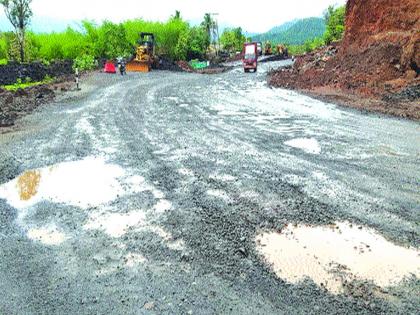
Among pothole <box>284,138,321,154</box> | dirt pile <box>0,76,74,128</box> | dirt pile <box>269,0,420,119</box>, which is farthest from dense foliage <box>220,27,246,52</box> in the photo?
pothole <box>284,138,321,154</box>

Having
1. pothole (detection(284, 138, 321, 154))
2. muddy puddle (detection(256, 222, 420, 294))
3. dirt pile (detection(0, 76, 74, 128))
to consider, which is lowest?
dirt pile (detection(0, 76, 74, 128))

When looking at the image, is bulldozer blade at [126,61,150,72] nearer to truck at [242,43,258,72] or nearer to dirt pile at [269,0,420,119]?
truck at [242,43,258,72]

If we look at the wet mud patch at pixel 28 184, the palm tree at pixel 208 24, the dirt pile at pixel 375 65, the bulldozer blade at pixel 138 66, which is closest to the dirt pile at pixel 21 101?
the wet mud patch at pixel 28 184

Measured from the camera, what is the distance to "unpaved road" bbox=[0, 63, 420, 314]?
12.5ft

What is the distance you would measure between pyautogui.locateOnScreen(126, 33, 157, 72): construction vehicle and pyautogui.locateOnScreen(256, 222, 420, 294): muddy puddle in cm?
3036

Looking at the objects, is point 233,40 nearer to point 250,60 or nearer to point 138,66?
point 250,60

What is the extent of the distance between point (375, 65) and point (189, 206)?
16.3 metres

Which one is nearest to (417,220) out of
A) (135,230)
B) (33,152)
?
(135,230)

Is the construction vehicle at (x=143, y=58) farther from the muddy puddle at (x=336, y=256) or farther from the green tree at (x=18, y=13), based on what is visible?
the muddy puddle at (x=336, y=256)

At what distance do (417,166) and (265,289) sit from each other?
473 centimetres

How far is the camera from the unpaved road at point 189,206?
3.79 metres

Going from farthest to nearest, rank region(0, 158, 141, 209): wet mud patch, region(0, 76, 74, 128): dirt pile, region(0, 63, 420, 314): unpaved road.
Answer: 1. region(0, 76, 74, 128): dirt pile
2. region(0, 158, 141, 209): wet mud patch
3. region(0, 63, 420, 314): unpaved road

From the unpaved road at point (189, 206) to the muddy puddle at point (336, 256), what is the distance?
0.13 metres

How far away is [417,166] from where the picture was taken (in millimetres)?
7227
